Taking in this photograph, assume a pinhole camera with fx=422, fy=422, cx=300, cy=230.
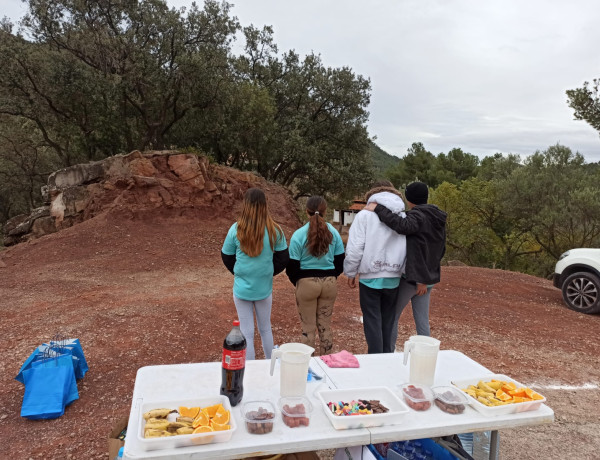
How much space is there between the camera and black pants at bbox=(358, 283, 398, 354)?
3891 mm

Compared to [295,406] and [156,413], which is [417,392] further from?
[156,413]

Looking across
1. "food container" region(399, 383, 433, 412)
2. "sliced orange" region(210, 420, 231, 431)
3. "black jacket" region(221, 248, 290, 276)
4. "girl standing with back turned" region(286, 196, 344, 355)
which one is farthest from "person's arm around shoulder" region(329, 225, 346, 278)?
"sliced orange" region(210, 420, 231, 431)

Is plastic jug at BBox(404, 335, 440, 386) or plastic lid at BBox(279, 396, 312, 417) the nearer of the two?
plastic lid at BBox(279, 396, 312, 417)

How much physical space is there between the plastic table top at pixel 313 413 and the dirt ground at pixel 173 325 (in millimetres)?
1341

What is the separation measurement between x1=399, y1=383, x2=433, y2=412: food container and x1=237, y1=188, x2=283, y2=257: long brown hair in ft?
5.63

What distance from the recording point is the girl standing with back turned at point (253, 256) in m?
3.61

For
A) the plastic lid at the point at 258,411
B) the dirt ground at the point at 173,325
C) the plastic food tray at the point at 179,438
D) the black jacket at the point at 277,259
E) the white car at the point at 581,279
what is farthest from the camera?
the white car at the point at 581,279

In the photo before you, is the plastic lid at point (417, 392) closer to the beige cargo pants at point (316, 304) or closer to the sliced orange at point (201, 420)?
the sliced orange at point (201, 420)

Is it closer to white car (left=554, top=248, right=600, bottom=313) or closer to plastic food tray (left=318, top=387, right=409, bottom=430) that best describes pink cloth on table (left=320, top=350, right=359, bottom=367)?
plastic food tray (left=318, top=387, right=409, bottom=430)

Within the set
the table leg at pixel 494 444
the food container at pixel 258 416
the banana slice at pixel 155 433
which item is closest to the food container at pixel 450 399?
the table leg at pixel 494 444

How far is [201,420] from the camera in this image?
1991 mm

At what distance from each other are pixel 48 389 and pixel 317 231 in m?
2.78

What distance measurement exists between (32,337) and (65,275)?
4.21m

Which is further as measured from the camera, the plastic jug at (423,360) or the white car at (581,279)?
the white car at (581,279)
